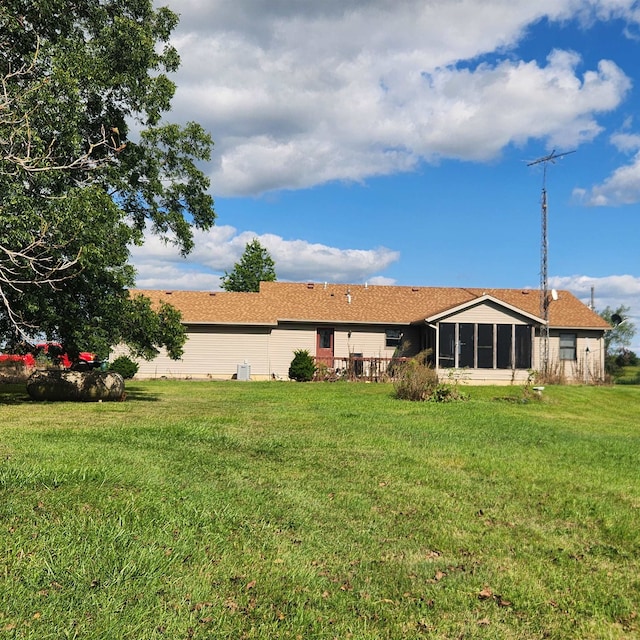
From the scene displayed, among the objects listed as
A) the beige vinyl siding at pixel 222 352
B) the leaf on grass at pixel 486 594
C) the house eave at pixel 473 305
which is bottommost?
the leaf on grass at pixel 486 594

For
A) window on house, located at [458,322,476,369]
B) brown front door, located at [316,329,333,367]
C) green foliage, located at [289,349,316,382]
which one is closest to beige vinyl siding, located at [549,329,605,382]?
window on house, located at [458,322,476,369]

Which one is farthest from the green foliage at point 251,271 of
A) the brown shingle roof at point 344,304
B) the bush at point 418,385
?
the bush at point 418,385

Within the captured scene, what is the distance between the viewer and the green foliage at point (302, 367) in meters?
23.9

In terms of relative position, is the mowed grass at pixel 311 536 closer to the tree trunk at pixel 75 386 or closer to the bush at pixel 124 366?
the tree trunk at pixel 75 386

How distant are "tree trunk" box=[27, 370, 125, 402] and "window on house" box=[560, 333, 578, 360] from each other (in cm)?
1906

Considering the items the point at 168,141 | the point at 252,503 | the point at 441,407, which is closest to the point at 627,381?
the point at 441,407

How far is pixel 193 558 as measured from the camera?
4391 millimetres

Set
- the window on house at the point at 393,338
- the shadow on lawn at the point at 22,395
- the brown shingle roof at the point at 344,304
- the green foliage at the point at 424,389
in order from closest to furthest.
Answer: the shadow on lawn at the point at 22,395 < the green foliage at the point at 424,389 < the brown shingle roof at the point at 344,304 < the window on house at the point at 393,338

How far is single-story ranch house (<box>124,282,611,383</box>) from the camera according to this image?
78.9ft

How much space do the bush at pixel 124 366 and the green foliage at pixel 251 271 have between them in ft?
74.7

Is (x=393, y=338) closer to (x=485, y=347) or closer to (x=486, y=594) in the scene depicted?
(x=485, y=347)

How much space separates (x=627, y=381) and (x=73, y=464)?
29.7 m

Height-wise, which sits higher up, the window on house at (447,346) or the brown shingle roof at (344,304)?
the brown shingle roof at (344,304)

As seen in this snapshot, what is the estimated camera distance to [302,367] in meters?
23.9
